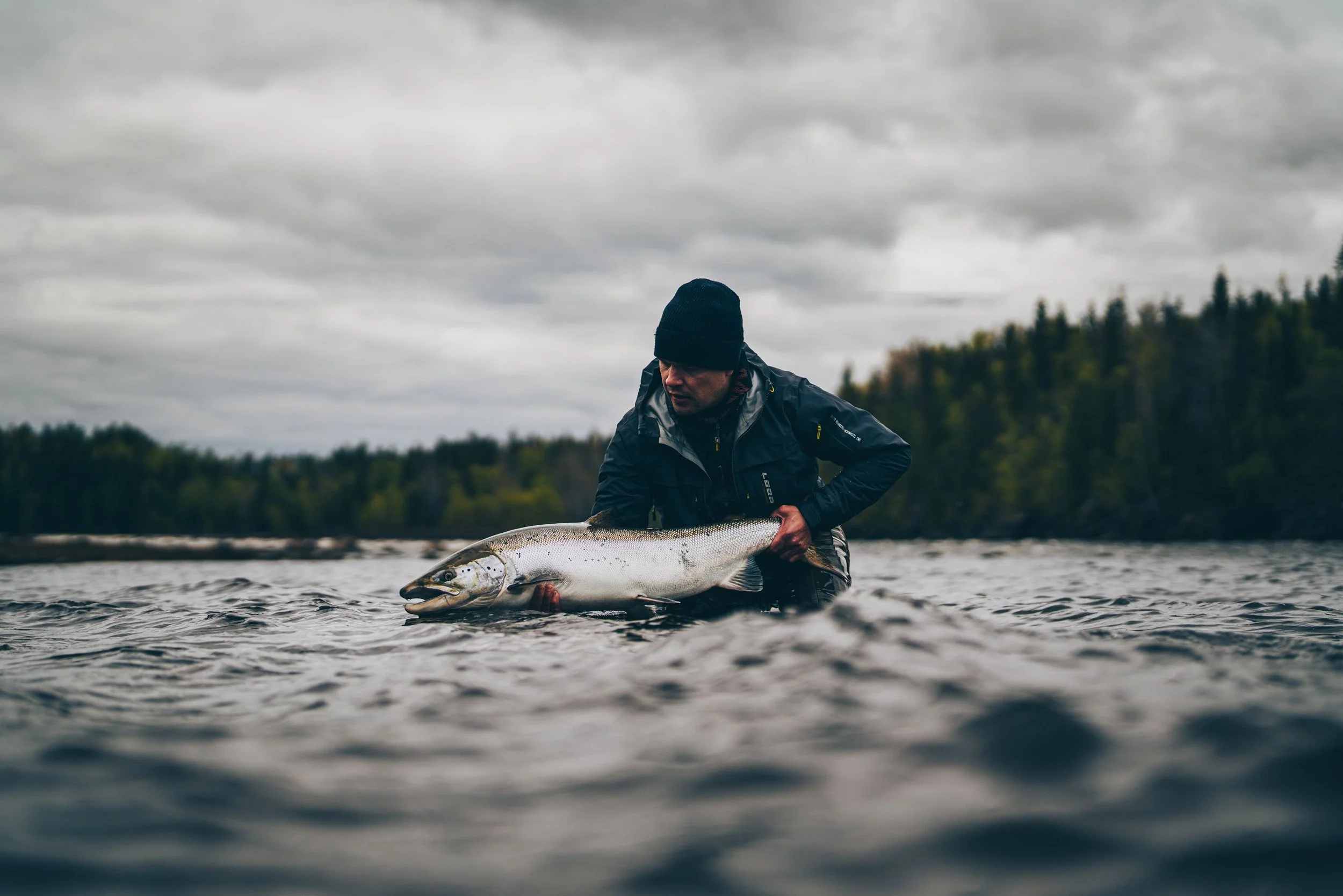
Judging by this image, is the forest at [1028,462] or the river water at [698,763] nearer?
the river water at [698,763]

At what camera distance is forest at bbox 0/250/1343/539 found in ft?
194

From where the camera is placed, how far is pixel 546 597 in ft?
18.9

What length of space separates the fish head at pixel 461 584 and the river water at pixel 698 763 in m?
0.85

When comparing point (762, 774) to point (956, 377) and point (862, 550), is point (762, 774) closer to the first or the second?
point (862, 550)

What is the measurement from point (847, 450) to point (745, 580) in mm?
1236

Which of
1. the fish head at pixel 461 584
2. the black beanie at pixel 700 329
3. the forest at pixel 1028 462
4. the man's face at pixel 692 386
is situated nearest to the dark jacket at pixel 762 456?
the man's face at pixel 692 386

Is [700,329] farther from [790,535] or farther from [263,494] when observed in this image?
[263,494]

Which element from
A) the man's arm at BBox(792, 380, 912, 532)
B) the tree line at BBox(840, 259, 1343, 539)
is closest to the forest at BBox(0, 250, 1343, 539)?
the tree line at BBox(840, 259, 1343, 539)

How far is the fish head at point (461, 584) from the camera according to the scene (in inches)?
225

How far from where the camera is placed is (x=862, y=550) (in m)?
44.4

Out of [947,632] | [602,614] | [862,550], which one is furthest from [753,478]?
[862,550]

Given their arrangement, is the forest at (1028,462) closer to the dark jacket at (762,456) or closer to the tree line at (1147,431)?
the tree line at (1147,431)

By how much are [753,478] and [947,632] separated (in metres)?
2.39

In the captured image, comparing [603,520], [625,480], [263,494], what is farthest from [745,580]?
[263,494]
